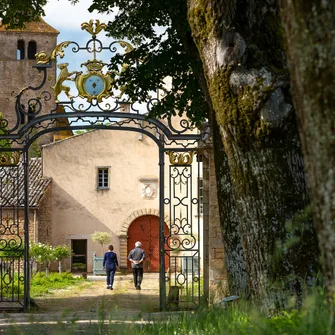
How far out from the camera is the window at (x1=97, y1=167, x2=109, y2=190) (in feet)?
116

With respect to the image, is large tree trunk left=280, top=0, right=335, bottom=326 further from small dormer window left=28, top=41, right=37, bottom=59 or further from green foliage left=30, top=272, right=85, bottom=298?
small dormer window left=28, top=41, right=37, bottom=59

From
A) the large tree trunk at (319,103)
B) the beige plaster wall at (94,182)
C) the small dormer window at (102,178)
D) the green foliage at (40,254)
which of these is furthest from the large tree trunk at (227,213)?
the small dormer window at (102,178)

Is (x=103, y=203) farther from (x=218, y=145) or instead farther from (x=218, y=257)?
(x=218, y=145)

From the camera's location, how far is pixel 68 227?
115 ft

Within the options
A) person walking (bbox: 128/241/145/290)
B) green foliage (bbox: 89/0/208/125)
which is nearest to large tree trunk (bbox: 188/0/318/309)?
green foliage (bbox: 89/0/208/125)

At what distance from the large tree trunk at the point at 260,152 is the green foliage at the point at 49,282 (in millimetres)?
16942

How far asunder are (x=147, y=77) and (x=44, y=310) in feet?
21.4

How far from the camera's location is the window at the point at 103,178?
3547 cm

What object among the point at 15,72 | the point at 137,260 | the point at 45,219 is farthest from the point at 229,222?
the point at 15,72

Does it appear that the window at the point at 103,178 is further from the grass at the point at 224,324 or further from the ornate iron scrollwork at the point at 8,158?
the grass at the point at 224,324

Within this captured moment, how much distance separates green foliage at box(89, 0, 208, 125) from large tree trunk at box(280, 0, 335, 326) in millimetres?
7324

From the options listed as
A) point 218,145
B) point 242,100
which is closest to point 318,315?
point 242,100

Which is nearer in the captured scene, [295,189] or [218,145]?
[295,189]

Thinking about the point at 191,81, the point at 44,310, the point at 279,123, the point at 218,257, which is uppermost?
the point at 191,81
